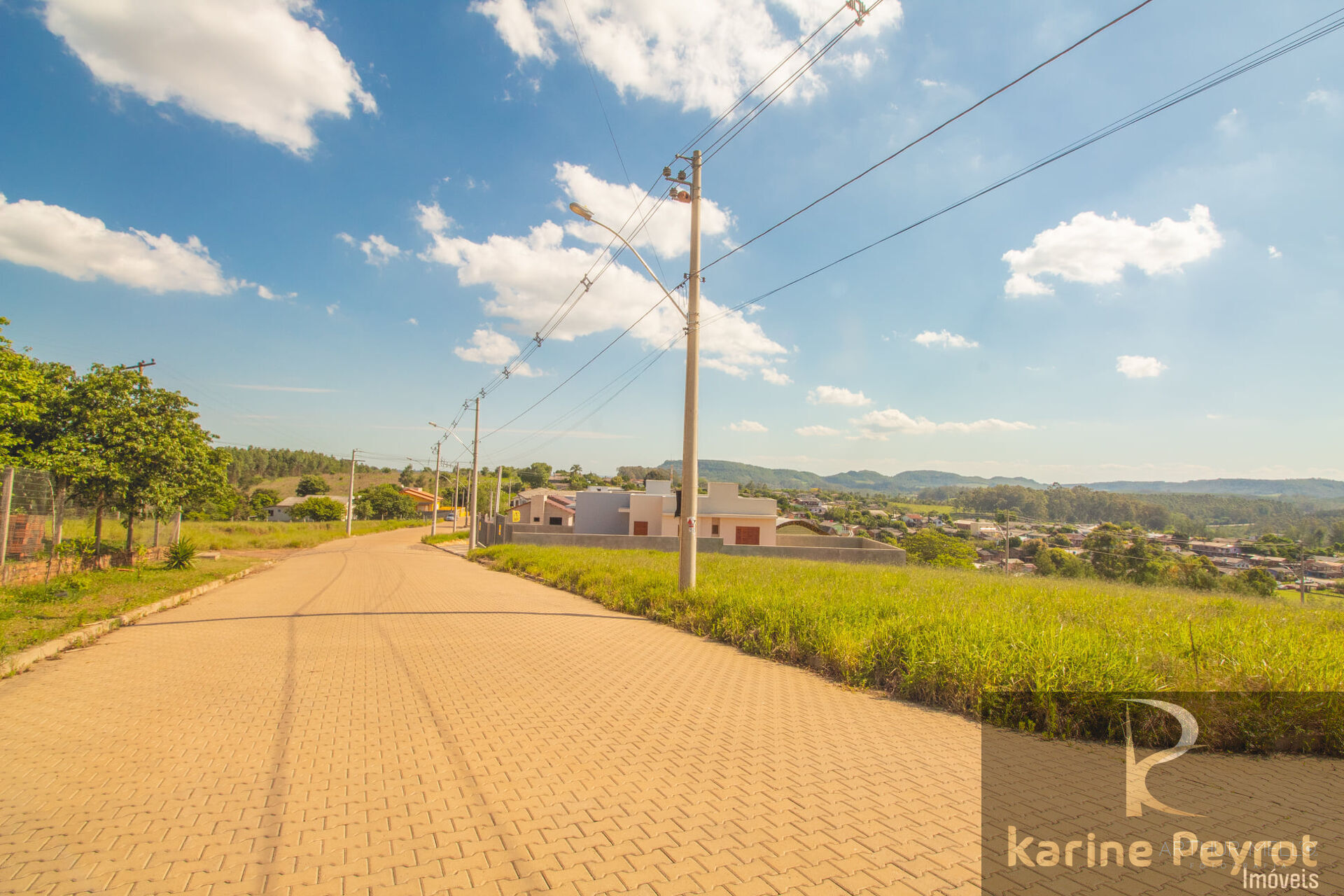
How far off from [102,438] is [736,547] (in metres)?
24.5

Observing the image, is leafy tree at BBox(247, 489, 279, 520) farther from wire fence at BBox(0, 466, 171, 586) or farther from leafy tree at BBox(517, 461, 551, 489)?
wire fence at BBox(0, 466, 171, 586)

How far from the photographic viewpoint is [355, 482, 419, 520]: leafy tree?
91875 mm

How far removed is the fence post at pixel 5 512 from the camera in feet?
36.6

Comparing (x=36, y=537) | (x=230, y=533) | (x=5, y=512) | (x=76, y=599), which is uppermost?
(x=5, y=512)

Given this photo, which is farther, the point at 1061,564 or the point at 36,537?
the point at 1061,564

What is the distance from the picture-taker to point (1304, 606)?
439 inches

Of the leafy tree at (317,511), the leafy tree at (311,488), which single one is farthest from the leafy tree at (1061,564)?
the leafy tree at (311,488)

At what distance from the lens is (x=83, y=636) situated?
8.55 m

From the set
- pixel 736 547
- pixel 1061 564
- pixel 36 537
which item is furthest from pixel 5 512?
pixel 1061 564

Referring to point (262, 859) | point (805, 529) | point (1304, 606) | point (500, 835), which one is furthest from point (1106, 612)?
point (805, 529)

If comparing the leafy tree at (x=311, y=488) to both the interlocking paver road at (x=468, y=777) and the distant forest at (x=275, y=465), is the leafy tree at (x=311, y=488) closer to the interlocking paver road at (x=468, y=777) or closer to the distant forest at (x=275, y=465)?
the distant forest at (x=275, y=465)

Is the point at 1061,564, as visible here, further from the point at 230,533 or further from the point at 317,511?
the point at 317,511

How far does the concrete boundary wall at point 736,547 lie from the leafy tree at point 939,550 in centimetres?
460

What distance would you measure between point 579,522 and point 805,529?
693 inches
